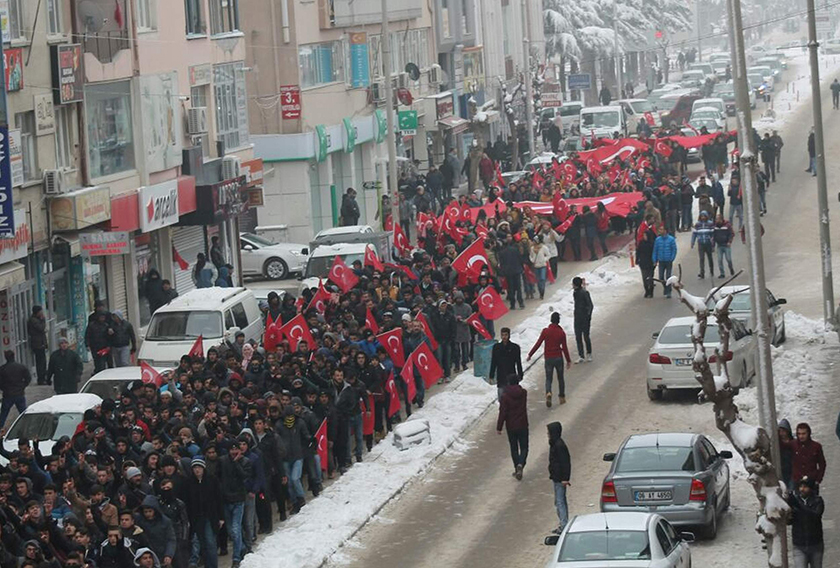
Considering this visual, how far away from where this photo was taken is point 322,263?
3803 cm

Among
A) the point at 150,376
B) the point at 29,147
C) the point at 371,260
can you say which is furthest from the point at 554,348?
the point at 29,147

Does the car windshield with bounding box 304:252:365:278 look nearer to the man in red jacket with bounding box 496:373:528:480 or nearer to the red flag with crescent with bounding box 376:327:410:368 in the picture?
the red flag with crescent with bounding box 376:327:410:368

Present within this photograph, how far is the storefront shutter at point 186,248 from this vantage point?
42688 millimetres

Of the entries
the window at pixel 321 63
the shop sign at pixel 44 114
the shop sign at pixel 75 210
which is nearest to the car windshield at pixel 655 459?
the shop sign at pixel 75 210

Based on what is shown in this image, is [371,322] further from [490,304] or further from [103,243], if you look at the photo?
[103,243]

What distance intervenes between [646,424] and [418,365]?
11.9ft

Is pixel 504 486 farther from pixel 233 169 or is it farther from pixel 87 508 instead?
pixel 233 169

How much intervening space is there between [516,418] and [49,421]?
→ 639cm

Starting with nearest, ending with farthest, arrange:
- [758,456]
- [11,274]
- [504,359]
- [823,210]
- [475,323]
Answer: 1. [758,456]
2. [504,359]
3. [475,323]
4. [11,274]
5. [823,210]

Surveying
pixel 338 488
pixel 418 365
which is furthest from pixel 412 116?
pixel 338 488

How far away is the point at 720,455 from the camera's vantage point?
21.6 metres

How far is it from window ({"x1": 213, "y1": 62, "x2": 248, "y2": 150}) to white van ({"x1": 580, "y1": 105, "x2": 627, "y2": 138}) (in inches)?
1053

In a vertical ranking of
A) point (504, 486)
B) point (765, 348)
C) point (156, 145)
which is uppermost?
point (156, 145)

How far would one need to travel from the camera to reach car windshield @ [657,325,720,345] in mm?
28019
